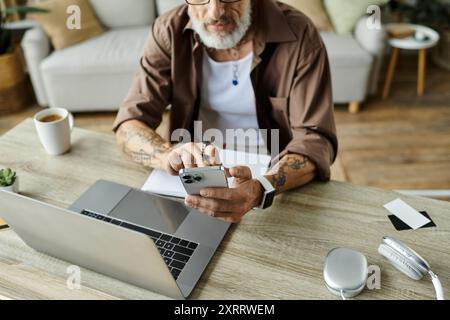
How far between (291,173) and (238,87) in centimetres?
46

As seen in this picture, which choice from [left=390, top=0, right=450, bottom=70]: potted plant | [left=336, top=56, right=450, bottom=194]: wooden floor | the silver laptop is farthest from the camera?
[left=390, top=0, right=450, bottom=70]: potted plant

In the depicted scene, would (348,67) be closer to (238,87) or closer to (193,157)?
(238,87)

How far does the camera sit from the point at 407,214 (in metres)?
0.99

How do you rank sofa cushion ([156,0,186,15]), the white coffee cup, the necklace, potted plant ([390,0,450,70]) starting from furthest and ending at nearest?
potted plant ([390,0,450,70]) → sofa cushion ([156,0,186,15]) → the necklace → the white coffee cup

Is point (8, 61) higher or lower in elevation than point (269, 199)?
lower

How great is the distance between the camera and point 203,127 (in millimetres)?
1533

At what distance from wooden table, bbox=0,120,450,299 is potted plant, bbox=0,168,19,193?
0.03 m

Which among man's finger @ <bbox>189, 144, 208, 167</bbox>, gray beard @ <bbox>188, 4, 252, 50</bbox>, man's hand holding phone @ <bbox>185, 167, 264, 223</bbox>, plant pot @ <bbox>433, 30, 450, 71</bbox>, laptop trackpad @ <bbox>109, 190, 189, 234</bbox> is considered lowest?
plant pot @ <bbox>433, 30, 450, 71</bbox>

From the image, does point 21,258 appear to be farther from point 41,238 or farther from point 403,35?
point 403,35

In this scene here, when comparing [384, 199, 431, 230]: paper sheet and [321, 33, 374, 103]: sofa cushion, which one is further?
[321, 33, 374, 103]: sofa cushion

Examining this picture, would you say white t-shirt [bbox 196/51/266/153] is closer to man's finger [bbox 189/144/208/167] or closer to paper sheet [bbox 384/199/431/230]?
man's finger [bbox 189/144/208/167]

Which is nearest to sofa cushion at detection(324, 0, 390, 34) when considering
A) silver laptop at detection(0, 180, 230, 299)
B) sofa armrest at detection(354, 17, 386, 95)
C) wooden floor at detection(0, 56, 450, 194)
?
sofa armrest at detection(354, 17, 386, 95)

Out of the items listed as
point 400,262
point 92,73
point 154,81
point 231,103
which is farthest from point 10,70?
point 400,262

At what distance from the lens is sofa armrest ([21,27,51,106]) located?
2691 mm
